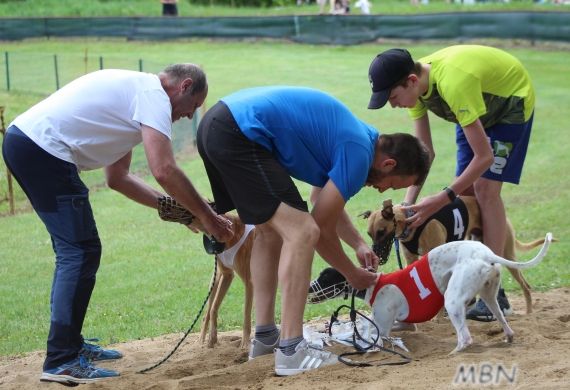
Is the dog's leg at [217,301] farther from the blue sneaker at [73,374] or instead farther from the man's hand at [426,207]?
the man's hand at [426,207]

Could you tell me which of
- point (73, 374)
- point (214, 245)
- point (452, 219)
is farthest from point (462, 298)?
point (73, 374)

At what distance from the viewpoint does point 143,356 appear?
5020mm

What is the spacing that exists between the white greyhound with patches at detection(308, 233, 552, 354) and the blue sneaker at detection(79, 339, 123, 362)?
152 cm

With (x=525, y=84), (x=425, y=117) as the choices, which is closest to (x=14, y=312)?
(x=425, y=117)

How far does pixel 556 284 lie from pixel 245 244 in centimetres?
327

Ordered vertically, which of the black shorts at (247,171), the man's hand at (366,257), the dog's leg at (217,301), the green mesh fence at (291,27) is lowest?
the dog's leg at (217,301)

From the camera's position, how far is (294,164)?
404cm

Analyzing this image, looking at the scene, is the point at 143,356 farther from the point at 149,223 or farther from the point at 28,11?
the point at 28,11

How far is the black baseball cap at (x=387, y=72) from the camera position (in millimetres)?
4578

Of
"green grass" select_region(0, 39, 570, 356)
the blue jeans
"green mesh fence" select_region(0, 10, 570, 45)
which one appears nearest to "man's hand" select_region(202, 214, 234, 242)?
the blue jeans

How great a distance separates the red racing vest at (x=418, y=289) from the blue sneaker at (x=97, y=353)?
1932 mm

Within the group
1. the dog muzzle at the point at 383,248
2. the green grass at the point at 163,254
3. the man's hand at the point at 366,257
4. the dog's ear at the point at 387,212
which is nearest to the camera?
the man's hand at the point at 366,257

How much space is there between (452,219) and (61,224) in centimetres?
306

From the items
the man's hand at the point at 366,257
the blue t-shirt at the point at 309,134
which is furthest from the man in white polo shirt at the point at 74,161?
the man's hand at the point at 366,257
